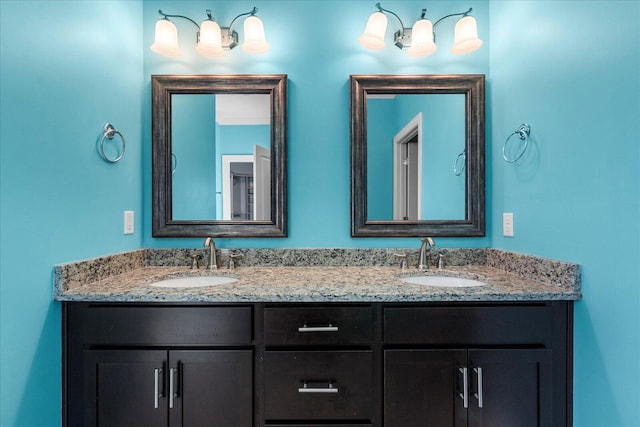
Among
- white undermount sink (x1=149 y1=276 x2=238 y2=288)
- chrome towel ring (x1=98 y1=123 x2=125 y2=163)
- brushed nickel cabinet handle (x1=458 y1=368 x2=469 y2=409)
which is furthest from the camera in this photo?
white undermount sink (x1=149 y1=276 x2=238 y2=288)

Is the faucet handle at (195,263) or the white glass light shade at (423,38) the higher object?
Answer: the white glass light shade at (423,38)

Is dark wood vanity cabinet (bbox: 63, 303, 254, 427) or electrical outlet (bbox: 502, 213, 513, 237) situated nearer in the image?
dark wood vanity cabinet (bbox: 63, 303, 254, 427)

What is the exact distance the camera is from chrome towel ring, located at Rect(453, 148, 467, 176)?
1703 millimetres

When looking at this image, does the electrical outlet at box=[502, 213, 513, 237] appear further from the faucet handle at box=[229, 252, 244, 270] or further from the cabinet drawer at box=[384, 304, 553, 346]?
the faucet handle at box=[229, 252, 244, 270]

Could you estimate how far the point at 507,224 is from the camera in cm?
157

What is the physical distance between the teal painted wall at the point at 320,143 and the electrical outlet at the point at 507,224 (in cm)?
4

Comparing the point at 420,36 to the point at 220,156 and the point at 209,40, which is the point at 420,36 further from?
the point at 220,156

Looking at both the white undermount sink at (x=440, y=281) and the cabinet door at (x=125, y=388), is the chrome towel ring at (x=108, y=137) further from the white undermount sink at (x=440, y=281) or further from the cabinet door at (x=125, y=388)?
the white undermount sink at (x=440, y=281)

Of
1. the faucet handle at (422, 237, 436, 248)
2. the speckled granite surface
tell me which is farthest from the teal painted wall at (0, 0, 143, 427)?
the faucet handle at (422, 237, 436, 248)

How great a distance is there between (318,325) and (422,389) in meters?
0.44

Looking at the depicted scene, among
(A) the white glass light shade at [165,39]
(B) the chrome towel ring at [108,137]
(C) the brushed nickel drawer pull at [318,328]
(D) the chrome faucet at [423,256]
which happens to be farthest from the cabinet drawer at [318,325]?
(A) the white glass light shade at [165,39]

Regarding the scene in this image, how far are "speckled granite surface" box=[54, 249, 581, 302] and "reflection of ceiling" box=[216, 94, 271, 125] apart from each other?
2.30 feet

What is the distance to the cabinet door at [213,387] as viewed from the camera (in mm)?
1153

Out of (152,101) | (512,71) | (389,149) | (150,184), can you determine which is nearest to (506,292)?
(389,149)
